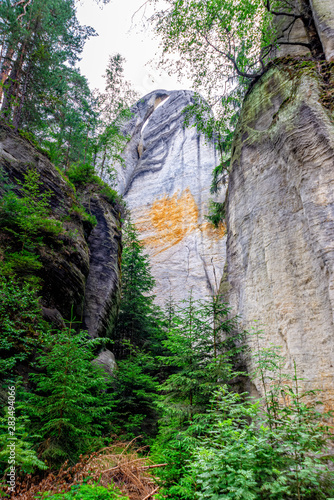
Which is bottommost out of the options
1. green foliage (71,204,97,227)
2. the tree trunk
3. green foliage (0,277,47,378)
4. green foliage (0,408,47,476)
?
green foliage (0,408,47,476)

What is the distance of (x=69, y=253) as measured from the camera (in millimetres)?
10039

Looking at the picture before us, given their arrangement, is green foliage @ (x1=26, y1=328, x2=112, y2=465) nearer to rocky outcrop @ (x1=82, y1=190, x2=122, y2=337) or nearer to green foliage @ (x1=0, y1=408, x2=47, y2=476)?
green foliage @ (x1=0, y1=408, x2=47, y2=476)

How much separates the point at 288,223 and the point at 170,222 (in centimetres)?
1917

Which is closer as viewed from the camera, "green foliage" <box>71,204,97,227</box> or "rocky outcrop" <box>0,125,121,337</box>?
"rocky outcrop" <box>0,125,121,337</box>

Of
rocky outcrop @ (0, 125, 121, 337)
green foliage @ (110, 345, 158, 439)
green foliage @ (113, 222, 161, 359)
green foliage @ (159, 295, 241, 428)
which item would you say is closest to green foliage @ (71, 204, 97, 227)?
rocky outcrop @ (0, 125, 121, 337)

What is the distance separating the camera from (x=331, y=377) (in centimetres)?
473

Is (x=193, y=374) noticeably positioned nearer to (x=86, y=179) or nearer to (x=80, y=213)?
(x=80, y=213)

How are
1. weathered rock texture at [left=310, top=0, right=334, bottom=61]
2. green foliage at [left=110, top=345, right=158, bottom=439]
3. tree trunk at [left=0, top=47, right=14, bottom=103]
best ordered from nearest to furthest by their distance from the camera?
weathered rock texture at [left=310, top=0, right=334, bottom=61] → green foliage at [left=110, top=345, right=158, bottom=439] → tree trunk at [left=0, top=47, right=14, bottom=103]

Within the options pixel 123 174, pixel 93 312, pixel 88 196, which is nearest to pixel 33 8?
pixel 88 196

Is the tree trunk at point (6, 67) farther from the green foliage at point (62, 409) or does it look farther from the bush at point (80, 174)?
the green foliage at point (62, 409)

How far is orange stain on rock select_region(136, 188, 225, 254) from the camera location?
24.2 m

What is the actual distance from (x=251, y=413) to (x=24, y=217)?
7022 millimetres

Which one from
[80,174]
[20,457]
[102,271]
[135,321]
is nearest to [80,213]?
[102,271]

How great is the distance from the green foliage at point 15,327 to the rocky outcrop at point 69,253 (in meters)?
1.08
